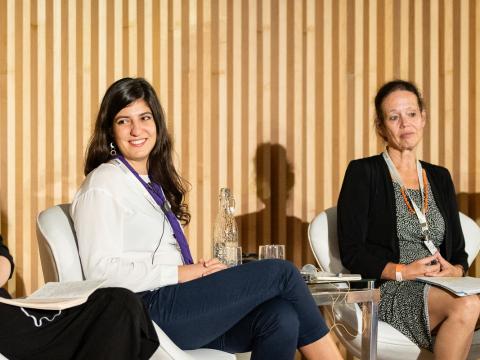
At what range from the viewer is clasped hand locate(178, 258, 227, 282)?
3.33m

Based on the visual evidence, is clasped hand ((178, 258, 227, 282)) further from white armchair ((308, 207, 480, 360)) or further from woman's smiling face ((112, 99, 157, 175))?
white armchair ((308, 207, 480, 360))

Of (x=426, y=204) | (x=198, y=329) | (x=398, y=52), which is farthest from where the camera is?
(x=398, y=52)

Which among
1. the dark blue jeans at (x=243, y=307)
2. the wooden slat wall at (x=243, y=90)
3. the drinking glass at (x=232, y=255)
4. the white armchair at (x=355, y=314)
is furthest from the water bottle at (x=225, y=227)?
the wooden slat wall at (x=243, y=90)

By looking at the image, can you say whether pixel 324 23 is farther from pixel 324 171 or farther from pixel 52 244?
pixel 52 244

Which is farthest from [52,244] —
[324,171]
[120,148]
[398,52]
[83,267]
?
[398,52]

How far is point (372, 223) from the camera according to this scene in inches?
168

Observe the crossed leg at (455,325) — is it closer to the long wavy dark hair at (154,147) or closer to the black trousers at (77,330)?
the long wavy dark hair at (154,147)

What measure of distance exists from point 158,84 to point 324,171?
1.15m

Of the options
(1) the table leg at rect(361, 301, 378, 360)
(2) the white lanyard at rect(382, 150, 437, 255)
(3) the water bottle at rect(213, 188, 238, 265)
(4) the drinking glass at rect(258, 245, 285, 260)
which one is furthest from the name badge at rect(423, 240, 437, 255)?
(3) the water bottle at rect(213, 188, 238, 265)

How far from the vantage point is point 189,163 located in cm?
523

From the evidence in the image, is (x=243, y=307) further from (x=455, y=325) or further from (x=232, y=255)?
(x=455, y=325)

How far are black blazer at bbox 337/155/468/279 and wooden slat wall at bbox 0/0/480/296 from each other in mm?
1102

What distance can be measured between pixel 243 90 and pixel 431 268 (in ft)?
5.79

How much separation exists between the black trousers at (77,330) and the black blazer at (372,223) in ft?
5.19
